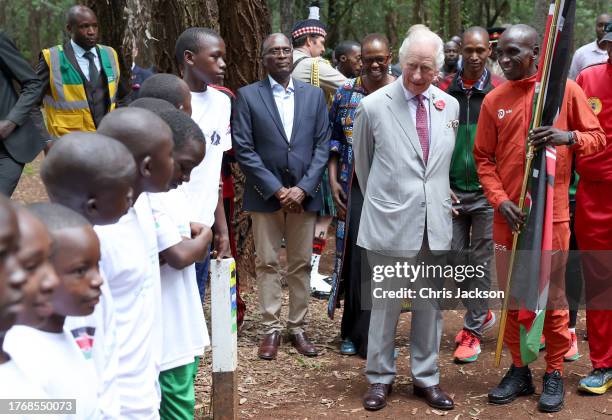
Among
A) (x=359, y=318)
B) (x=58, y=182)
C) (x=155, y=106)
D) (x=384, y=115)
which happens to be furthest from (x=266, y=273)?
(x=58, y=182)

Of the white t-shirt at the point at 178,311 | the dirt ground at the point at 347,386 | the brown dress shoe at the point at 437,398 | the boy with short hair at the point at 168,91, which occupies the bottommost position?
the dirt ground at the point at 347,386

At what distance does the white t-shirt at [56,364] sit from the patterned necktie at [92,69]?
16.8ft

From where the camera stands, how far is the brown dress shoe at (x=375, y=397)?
16.8ft

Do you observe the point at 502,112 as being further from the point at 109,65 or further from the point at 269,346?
the point at 109,65

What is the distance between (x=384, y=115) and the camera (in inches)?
200

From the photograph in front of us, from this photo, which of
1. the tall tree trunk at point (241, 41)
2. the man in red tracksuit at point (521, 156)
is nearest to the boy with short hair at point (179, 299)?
the man in red tracksuit at point (521, 156)

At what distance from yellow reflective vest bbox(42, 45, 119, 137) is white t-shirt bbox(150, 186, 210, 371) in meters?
3.84

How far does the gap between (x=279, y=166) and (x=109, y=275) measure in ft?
10.6

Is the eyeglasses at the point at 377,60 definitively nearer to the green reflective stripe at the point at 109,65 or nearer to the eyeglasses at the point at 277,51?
the eyeglasses at the point at 277,51

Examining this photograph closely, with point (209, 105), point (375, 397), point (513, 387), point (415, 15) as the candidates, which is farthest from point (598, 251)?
point (415, 15)

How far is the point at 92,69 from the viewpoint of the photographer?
7.09 metres

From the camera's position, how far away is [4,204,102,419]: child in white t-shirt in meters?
2.01

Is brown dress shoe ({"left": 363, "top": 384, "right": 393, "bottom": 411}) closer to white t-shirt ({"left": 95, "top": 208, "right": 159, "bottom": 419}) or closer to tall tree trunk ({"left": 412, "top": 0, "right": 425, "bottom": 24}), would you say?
white t-shirt ({"left": 95, "top": 208, "right": 159, "bottom": 419})

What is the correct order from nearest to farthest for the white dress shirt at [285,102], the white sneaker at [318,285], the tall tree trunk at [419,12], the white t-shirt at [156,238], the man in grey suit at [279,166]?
the white t-shirt at [156,238] < the man in grey suit at [279,166] < the white dress shirt at [285,102] < the white sneaker at [318,285] < the tall tree trunk at [419,12]
